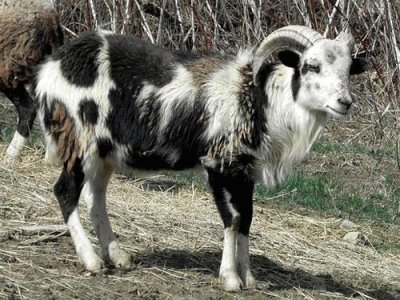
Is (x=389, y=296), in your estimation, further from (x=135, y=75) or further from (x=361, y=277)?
(x=135, y=75)

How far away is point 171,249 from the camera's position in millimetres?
7730

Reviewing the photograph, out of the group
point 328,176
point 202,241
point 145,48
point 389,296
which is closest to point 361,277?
point 389,296

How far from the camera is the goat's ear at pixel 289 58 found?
6879mm

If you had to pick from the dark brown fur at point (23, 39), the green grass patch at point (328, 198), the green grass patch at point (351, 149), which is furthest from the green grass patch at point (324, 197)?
the dark brown fur at point (23, 39)

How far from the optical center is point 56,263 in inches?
277

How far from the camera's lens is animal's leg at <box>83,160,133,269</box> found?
23.1 feet

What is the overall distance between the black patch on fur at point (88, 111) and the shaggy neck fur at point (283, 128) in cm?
112

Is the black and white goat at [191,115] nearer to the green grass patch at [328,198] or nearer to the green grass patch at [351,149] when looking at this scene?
the green grass patch at [328,198]

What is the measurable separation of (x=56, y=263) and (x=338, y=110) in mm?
2123

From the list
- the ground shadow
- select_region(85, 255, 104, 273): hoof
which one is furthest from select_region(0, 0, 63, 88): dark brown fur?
select_region(85, 255, 104, 273): hoof

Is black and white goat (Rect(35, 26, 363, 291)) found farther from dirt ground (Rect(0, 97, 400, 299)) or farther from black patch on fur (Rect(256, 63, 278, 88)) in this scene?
dirt ground (Rect(0, 97, 400, 299))

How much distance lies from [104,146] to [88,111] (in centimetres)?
26

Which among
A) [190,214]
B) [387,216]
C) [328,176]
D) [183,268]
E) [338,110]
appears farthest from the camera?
[328,176]

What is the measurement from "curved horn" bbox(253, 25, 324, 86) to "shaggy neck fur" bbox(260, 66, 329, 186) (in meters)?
0.15
